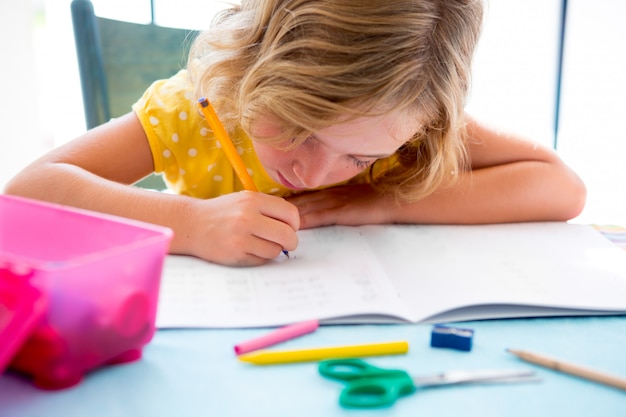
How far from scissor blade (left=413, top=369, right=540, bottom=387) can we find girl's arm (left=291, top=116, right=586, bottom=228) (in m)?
0.34

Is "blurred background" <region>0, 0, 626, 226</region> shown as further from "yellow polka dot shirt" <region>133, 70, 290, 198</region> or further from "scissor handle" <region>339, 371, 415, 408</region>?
"scissor handle" <region>339, 371, 415, 408</region>

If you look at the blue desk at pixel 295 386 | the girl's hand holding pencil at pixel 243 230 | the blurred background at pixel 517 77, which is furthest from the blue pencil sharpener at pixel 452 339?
the blurred background at pixel 517 77

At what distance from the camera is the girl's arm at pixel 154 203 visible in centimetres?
61

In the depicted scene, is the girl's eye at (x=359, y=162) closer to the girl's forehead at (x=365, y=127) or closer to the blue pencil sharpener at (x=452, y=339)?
the girl's forehead at (x=365, y=127)

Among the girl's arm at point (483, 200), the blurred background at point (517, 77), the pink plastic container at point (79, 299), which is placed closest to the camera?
the pink plastic container at point (79, 299)

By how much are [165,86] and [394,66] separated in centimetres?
37

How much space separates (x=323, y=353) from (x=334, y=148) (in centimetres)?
23

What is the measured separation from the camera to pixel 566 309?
0.54 metres

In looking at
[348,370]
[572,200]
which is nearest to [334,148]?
[348,370]

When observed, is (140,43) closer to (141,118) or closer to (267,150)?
(141,118)

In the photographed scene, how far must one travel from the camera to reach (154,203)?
67 centimetres

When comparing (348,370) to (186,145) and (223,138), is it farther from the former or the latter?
(186,145)

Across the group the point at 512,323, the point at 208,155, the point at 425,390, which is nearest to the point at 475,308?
the point at 512,323

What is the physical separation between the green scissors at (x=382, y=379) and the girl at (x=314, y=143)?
0.64ft
